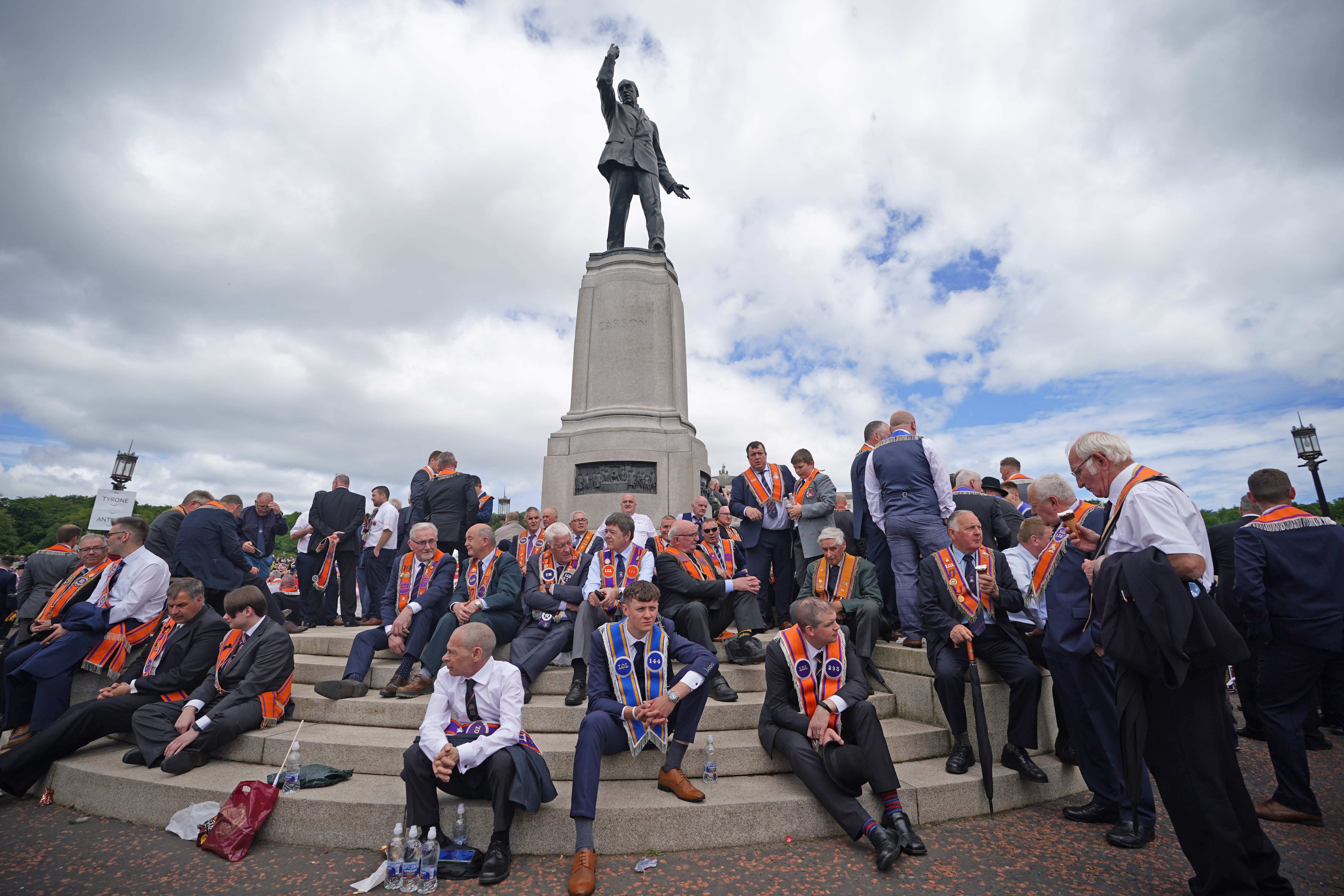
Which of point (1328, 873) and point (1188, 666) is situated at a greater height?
point (1188, 666)

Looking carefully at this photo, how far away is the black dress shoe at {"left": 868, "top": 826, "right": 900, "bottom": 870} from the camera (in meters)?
3.62

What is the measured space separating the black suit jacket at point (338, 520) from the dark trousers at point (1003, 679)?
7.42m

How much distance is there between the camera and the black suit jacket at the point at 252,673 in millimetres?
5117

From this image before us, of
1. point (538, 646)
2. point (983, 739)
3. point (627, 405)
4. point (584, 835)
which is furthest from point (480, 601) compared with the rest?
point (627, 405)

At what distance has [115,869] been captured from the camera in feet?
12.4

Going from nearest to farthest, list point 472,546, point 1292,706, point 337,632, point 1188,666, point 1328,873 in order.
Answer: point 1188,666 → point 1328,873 → point 1292,706 → point 472,546 → point 337,632

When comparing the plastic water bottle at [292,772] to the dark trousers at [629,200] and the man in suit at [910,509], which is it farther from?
the dark trousers at [629,200]

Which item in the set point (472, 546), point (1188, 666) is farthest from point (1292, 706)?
point (472, 546)

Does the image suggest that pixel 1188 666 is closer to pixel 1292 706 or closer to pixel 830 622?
pixel 830 622

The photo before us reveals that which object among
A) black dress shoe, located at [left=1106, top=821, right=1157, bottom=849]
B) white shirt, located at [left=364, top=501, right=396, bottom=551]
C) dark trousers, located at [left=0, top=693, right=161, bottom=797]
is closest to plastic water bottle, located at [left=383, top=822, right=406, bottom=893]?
dark trousers, located at [left=0, top=693, right=161, bottom=797]

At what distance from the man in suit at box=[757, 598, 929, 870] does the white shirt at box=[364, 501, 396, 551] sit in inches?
247

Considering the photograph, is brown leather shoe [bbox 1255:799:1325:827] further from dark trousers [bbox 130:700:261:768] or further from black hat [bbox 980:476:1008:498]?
dark trousers [bbox 130:700:261:768]

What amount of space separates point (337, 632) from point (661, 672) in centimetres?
478

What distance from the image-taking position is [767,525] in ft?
24.9
